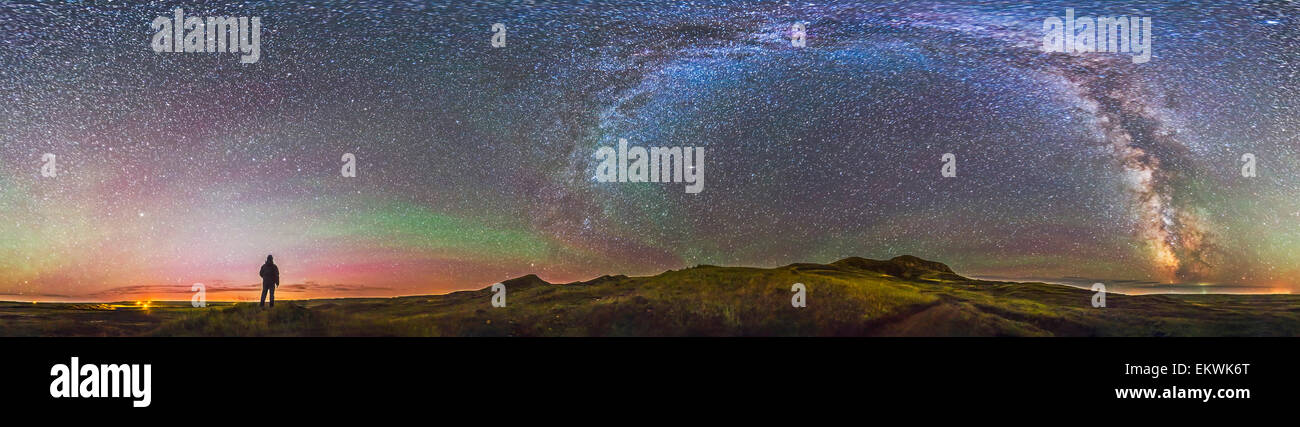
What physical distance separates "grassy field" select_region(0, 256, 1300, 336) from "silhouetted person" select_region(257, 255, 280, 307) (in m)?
0.72

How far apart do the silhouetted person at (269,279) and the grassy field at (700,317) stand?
716mm

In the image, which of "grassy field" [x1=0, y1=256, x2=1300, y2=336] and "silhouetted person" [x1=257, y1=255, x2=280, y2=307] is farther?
"silhouetted person" [x1=257, y1=255, x2=280, y2=307]

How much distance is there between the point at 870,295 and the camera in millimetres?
18797

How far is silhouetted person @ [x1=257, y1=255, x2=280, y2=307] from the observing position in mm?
18094

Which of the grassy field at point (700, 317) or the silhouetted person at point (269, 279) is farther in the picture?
the silhouetted person at point (269, 279)

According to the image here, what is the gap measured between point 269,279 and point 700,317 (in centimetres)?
1207

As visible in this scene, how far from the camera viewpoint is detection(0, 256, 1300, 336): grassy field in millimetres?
15000

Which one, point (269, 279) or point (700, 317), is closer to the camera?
point (700, 317)

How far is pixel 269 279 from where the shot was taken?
18141 millimetres

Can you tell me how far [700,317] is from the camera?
16.2 meters

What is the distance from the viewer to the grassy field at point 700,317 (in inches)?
591
